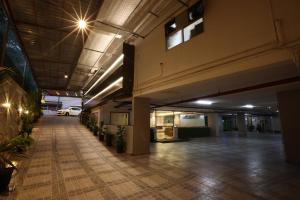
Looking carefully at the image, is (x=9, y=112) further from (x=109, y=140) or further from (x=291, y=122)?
(x=291, y=122)

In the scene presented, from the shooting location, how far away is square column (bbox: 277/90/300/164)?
5602 millimetres

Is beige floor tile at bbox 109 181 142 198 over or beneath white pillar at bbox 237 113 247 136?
→ beneath

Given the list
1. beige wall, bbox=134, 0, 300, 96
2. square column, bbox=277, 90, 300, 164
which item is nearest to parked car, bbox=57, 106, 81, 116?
beige wall, bbox=134, 0, 300, 96

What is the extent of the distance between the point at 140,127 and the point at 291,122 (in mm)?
5848

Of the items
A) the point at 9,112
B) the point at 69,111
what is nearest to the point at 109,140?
the point at 9,112

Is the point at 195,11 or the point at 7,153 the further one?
the point at 195,11

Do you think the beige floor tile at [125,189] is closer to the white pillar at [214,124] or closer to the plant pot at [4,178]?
the plant pot at [4,178]

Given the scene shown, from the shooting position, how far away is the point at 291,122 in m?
5.75

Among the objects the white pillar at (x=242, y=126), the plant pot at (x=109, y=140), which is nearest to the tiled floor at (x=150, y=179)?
the plant pot at (x=109, y=140)

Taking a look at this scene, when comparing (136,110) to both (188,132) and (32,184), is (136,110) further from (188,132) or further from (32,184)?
(188,132)

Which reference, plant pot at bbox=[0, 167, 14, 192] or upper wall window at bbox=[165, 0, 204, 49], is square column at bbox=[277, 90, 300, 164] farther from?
plant pot at bbox=[0, 167, 14, 192]

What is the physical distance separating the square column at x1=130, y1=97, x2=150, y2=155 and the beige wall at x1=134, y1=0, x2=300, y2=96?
→ 6.84 ft

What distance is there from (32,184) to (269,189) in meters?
5.40

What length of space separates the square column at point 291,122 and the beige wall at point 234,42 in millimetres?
4147
